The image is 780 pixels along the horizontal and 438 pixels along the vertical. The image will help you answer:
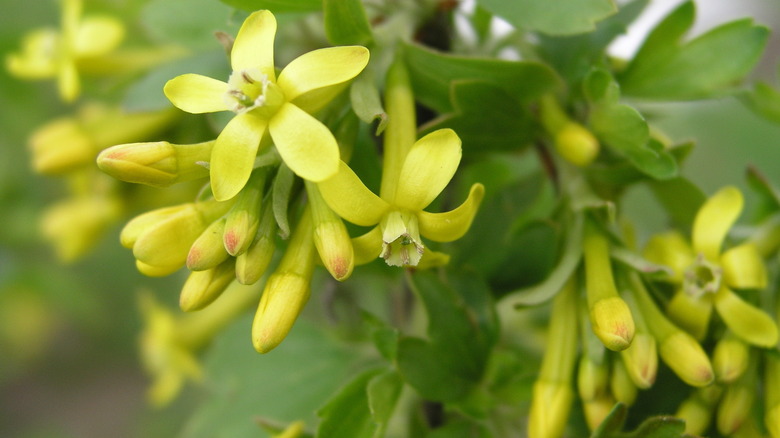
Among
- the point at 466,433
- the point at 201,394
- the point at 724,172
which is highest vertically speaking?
the point at 466,433

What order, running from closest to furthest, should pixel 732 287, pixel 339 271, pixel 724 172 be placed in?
pixel 339 271 < pixel 732 287 < pixel 724 172

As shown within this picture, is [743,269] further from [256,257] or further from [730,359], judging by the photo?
[256,257]

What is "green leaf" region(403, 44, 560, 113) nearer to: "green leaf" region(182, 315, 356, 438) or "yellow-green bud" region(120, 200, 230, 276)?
"yellow-green bud" region(120, 200, 230, 276)

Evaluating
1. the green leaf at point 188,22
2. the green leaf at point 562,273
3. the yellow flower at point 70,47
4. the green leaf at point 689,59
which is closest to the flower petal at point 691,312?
the green leaf at point 562,273

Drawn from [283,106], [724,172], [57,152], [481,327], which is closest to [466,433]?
[481,327]

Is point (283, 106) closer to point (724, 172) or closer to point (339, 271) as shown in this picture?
point (339, 271)

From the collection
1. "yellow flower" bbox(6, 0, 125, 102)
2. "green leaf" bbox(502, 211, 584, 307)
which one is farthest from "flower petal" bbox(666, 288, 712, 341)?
"yellow flower" bbox(6, 0, 125, 102)

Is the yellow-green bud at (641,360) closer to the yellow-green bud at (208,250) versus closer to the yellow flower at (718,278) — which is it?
the yellow flower at (718,278)
